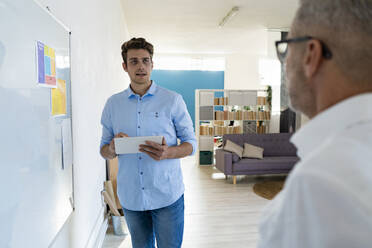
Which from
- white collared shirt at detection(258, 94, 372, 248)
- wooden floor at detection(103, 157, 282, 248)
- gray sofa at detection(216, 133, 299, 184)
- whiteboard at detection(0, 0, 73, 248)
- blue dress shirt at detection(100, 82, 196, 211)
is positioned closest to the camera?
white collared shirt at detection(258, 94, 372, 248)

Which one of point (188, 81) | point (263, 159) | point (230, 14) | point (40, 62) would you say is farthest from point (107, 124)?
point (188, 81)

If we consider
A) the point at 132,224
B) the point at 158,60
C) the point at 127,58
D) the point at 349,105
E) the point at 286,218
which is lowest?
the point at 132,224

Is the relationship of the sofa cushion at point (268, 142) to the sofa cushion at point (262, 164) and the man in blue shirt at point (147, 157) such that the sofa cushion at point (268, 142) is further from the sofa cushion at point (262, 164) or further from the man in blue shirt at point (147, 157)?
the man in blue shirt at point (147, 157)

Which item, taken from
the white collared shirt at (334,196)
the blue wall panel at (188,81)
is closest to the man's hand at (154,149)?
the white collared shirt at (334,196)

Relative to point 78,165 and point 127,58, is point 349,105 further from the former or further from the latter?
point 78,165

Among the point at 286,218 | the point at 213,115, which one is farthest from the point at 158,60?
the point at 286,218

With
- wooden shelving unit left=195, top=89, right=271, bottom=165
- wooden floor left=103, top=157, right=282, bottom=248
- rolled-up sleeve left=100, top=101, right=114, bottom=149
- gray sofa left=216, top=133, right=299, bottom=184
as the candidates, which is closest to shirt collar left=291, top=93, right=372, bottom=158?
rolled-up sleeve left=100, top=101, right=114, bottom=149

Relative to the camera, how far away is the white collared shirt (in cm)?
42

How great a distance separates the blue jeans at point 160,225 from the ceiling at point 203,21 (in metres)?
4.71

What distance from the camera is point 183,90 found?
11.4 metres

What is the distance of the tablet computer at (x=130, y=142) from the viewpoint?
155 centimetres

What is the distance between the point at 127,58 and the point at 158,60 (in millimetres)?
9904

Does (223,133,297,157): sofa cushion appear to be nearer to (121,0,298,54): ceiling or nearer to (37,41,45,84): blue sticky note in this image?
(121,0,298,54): ceiling

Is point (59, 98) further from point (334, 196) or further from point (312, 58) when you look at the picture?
point (334, 196)
